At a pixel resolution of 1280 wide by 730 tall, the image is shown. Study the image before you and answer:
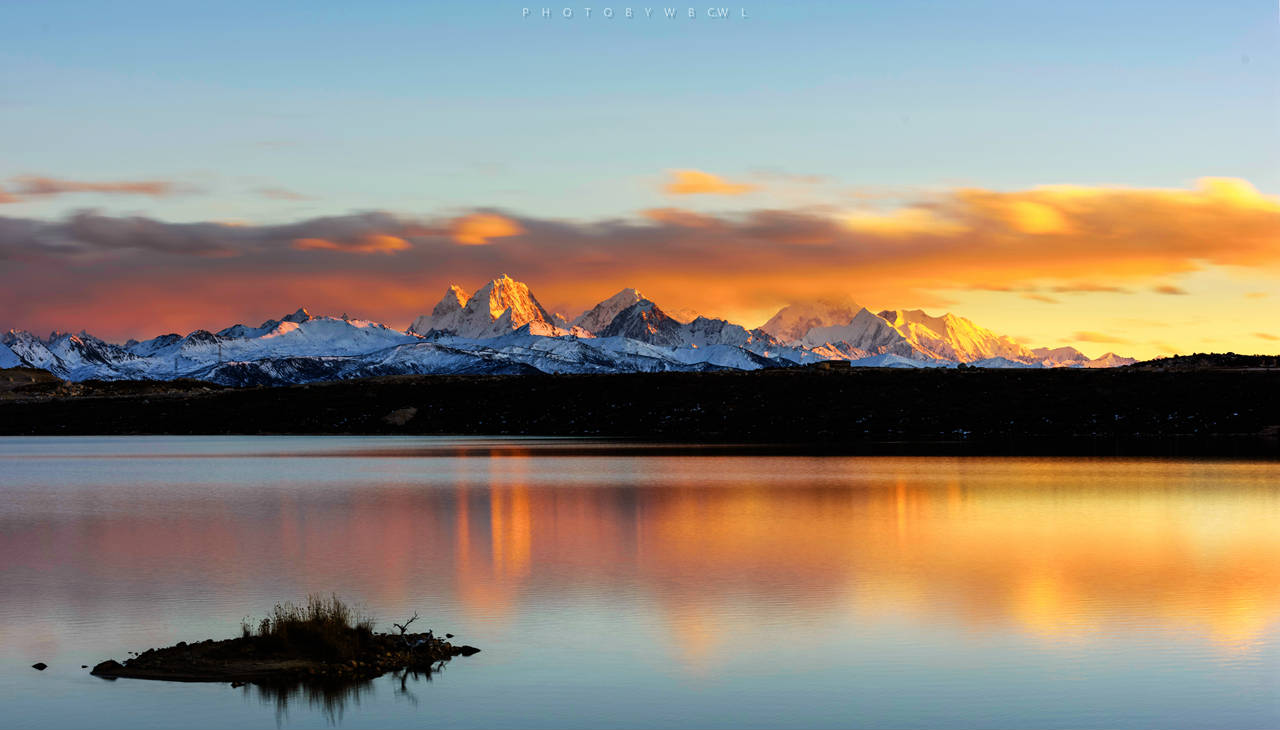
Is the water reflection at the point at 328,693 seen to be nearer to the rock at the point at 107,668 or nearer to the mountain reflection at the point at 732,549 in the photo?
the rock at the point at 107,668

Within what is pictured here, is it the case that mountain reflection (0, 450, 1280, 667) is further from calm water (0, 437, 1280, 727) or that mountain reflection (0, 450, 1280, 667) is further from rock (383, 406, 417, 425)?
rock (383, 406, 417, 425)

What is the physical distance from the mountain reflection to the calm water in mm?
156

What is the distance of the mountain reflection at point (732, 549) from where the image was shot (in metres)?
30.1

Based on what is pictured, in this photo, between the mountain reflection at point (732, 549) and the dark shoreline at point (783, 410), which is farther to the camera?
the dark shoreline at point (783, 410)

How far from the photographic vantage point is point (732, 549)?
134ft

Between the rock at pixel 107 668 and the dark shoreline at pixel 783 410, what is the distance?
7755cm

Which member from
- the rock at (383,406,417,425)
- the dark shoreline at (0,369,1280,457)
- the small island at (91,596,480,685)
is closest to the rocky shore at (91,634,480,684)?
the small island at (91,596,480,685)

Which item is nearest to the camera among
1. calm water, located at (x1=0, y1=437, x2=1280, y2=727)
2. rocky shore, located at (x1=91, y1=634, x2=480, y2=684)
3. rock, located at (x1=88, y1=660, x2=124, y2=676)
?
calm water, located at (x1=0, y1=437, x2=1280, y2=727)

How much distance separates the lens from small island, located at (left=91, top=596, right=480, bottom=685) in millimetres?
23297

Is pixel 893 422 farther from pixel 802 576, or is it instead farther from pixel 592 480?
pixel 802 576

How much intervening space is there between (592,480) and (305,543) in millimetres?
28651

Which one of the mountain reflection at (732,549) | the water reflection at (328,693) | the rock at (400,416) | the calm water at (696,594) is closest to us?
the water reflection at (328,693)

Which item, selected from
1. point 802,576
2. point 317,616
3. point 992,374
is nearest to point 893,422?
point 992,374

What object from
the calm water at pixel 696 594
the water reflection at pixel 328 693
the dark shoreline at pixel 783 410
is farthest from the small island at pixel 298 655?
the dark shoreline at pixel 783 410
